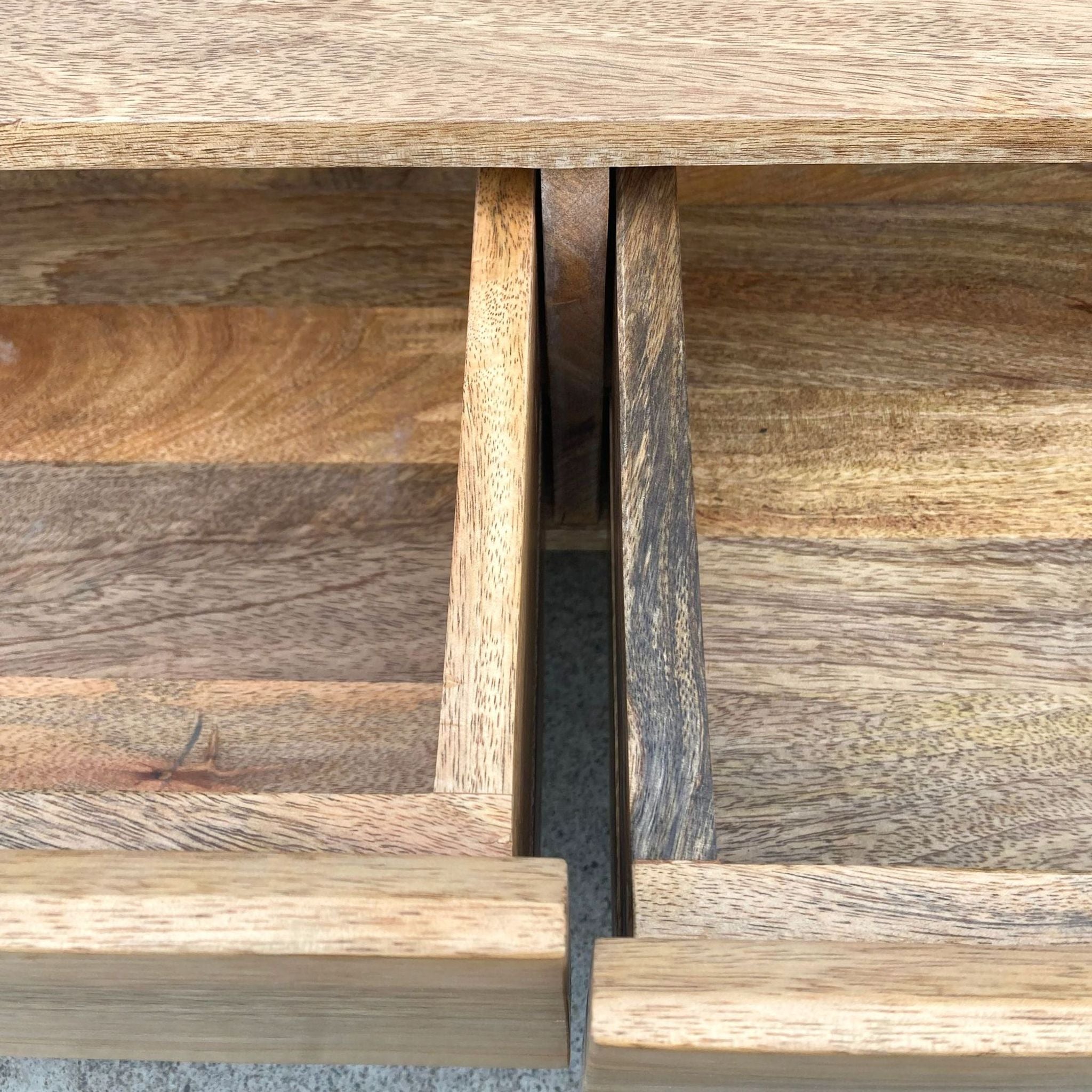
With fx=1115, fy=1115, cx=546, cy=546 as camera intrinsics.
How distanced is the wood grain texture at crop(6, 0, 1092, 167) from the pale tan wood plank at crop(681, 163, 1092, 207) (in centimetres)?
21

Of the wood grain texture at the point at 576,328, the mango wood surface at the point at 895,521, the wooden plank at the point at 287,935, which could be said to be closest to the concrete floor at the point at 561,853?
the wood grain texture at the point at 576,328

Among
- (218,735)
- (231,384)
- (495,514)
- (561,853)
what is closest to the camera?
(495,514)

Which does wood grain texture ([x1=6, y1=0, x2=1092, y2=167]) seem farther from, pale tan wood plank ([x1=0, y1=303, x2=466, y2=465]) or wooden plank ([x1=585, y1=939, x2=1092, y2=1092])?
wooden plank ([x1=585, y1=939, x2=1092, y2=1092])

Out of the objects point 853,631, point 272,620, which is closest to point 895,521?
point 853,631

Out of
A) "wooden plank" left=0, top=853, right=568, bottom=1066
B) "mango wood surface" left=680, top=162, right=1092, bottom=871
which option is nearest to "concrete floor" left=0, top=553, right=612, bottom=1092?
"mango wood surface" left=680, top=162, right=1092, bottom=871

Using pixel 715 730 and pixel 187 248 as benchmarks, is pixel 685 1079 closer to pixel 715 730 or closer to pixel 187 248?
pixel 715 730

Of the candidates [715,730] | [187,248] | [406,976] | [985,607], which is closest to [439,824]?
[406,976]

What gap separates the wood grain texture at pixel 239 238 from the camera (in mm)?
689

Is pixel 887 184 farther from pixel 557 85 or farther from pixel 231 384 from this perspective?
pixel 231 384

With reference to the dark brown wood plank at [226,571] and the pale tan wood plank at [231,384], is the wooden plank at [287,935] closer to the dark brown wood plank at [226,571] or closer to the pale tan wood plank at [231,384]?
the dark brown wood plank at [226,571]

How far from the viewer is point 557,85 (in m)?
0.47

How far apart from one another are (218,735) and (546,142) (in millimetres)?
324

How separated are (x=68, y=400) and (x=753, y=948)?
1.71 ft

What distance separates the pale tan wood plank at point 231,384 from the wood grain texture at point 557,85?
→ 0.19m
